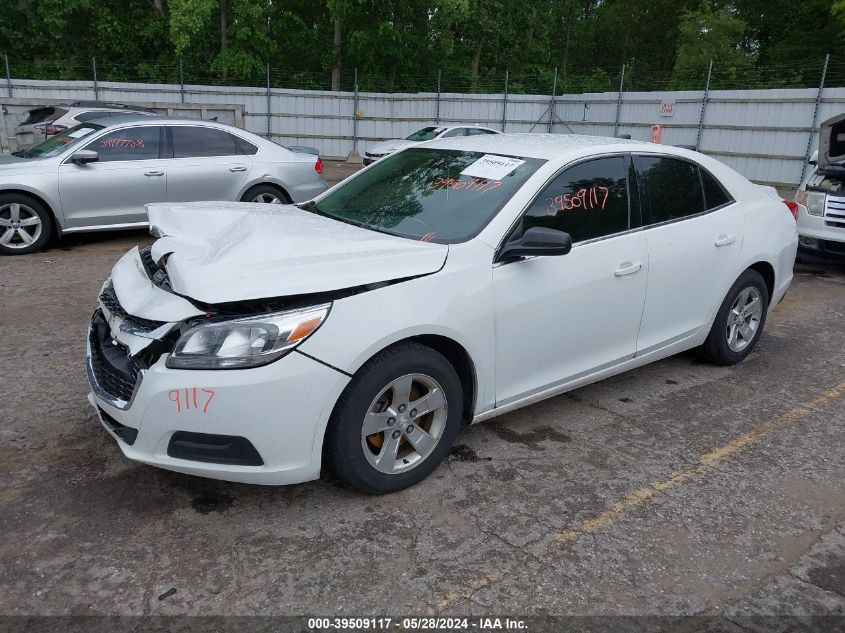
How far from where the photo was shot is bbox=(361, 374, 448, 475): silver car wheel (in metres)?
3.18

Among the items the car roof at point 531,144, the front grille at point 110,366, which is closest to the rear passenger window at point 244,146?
the car roof at point 531,144

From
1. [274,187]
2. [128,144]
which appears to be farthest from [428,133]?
[128,144]

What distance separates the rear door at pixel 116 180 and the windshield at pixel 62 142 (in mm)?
233

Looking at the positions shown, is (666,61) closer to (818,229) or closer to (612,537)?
(818,229)

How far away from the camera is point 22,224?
25.7 ft

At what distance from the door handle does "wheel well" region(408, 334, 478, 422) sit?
1114mm

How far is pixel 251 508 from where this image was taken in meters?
3.23

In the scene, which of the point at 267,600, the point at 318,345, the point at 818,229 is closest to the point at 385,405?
the point at 318,345

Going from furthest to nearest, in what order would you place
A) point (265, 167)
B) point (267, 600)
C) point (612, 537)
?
point (265, 167) → point (612, 537) → point (267, 600)

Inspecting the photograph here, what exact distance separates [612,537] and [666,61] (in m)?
49.5

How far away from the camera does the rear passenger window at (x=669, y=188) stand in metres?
4.36

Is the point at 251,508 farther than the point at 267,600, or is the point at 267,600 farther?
the point at 251,508

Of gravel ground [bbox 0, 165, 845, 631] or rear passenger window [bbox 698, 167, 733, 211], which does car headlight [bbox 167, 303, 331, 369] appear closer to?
gravel ground [bbox 0, 165, 845, 631]

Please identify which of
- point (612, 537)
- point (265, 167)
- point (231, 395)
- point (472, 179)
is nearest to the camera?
point (231, 395)
